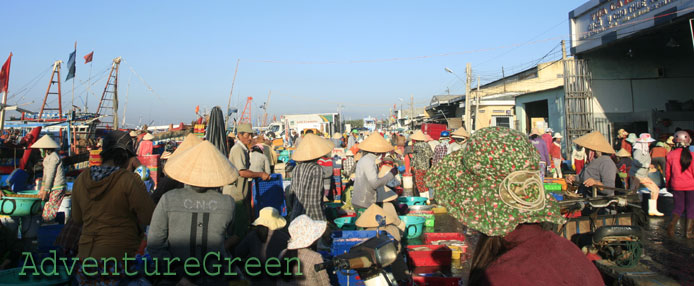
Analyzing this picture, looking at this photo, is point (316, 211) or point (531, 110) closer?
point (316, 211)

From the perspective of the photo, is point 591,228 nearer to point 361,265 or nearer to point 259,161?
point 361,265

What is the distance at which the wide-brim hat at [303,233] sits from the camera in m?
4.05

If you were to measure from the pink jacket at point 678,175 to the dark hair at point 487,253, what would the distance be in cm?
744

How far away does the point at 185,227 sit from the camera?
10.7 ft

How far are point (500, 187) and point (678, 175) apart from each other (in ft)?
24.5

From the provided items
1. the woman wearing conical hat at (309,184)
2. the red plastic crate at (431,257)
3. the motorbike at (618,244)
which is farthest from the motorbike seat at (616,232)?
the woman wearing conical hat at (309,184)

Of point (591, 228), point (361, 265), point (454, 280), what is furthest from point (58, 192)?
point (591, 228)

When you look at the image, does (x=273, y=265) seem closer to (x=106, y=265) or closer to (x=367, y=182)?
(x=106, y=265)

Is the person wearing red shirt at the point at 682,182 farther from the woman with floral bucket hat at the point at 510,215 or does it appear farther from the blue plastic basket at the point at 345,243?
the woman with floral bucket hat at the point at 510,215

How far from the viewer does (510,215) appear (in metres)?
1.60

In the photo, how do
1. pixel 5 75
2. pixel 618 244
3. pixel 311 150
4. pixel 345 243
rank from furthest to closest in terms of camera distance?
pixel 5 75, pixel 311 150, pixel 345 243, pixel 618 244

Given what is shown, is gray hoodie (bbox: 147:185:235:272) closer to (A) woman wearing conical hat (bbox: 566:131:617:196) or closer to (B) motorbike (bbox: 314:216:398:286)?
(B) motorbike (bbox: 314:216:398:286)

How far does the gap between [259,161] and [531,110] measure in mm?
23459

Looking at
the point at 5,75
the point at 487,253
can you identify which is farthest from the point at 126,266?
the point at 5,75
